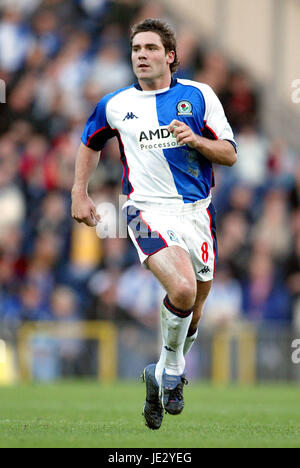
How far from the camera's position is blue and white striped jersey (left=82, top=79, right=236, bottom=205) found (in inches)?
287

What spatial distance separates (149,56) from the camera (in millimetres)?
7344

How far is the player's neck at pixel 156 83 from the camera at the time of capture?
24.4 ft

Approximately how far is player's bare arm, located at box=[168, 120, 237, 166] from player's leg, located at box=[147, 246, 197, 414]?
0.67 metres

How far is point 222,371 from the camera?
15.2 meters

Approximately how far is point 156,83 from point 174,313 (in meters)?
1.64

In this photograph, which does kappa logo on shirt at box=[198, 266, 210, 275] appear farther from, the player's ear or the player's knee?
the player's ear

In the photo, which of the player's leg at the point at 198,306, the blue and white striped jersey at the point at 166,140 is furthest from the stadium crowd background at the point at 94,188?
the blue and white striped jersey at the point at 166,140

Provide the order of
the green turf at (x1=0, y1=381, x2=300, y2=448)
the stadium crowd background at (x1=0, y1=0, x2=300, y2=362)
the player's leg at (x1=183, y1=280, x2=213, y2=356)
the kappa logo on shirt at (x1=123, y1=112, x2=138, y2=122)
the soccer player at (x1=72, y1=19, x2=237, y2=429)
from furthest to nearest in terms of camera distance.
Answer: the stadium crowd background at (x1=0, y1=0, x2=300, y2=362)
the player's leg at (x1=183, y1=280, x2=213, y2=356)
the kappa logo on shirt at (x1=123, y1=112, x2=138, y2=122)
the soccer player at (x1=72, y1=19, x2=237, y2=429)
the green turf at (x1=0, y1=381, x2=300, y2=448)

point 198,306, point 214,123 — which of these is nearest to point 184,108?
point 214,123

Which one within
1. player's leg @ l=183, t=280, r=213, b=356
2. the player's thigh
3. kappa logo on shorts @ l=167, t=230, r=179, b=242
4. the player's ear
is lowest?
player's leg @ l=183, t=280, r=213, b=356

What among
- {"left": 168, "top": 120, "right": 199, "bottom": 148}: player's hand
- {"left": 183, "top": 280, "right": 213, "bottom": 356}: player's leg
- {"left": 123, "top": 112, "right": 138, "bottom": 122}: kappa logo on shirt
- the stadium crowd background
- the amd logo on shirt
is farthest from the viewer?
the stadium crowd background

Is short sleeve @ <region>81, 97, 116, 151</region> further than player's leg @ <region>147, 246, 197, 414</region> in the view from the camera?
Yes

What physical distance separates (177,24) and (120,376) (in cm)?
762

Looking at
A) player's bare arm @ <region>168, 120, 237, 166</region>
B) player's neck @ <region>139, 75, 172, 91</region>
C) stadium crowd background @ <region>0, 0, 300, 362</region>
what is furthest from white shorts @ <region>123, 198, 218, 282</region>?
stadium crowd background @ <region>0, 0, 300, 362</region>
